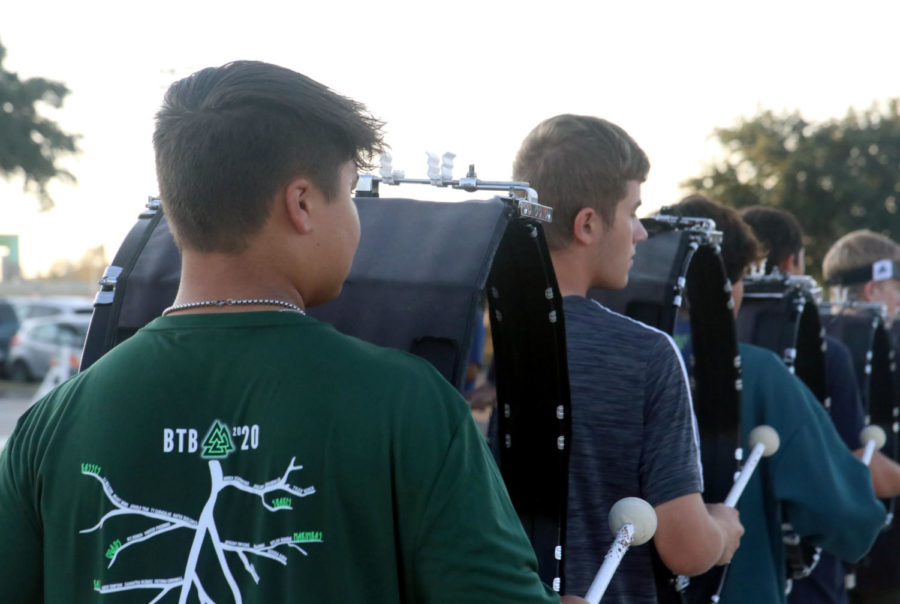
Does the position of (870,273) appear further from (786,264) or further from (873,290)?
(786,264)

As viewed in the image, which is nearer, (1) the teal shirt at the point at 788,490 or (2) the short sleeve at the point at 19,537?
(2) the short sleeve at the point at 19,537

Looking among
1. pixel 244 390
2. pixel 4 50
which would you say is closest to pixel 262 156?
pixel 244 390

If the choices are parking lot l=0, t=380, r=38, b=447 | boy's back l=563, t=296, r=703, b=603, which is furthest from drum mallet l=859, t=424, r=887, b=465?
parking lot l=0, t=380, r=38, b=447

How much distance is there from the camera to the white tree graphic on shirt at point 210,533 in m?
1.31

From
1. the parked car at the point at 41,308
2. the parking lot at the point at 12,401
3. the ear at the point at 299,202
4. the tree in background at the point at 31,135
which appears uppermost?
the ear at the point at 299,202

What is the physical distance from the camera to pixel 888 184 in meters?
26.9

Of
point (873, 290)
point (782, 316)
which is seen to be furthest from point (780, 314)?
point (873, 290)

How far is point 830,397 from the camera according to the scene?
4.13 m

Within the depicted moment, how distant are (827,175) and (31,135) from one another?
832 inches

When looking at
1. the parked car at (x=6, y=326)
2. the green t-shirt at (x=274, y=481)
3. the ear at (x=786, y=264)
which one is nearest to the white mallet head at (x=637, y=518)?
the green t-shirt at (x=274, y=481)

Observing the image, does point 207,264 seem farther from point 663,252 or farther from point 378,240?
point 663,252

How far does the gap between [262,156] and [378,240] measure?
1.58 ft

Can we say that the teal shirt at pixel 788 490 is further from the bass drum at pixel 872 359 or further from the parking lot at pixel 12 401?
the parking lot at pixel 12 401

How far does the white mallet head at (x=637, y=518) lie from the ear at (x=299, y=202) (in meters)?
0.88
